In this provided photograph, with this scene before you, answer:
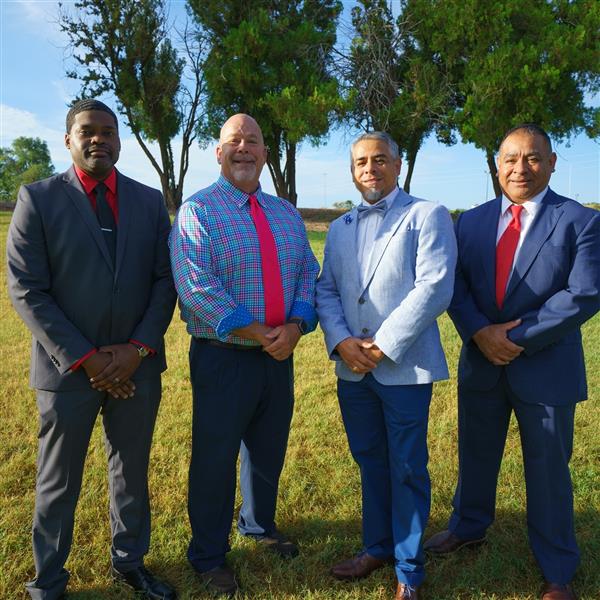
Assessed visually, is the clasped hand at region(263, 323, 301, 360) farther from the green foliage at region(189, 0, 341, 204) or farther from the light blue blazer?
the green foliage at region(189, 0, 341, 204)

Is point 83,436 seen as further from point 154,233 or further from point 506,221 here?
point 506,221

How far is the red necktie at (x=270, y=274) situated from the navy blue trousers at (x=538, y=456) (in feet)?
3.82

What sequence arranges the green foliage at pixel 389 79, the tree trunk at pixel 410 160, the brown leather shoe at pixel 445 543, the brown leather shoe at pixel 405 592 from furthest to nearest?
the tree trunk at pixel 410 160
the green foliage at pixel 389 79
the brown leather shoe at pixel 445 543
the brown leather shoe at pixel 405 592

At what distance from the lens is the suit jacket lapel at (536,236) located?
2887 millimetres

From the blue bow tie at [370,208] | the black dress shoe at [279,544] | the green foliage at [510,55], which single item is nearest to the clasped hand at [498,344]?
the blue bow tie at [370,208]

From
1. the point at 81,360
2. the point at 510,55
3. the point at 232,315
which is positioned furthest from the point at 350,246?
the point at 510,55

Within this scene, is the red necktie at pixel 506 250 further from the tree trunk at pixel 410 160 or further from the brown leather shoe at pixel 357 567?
the tree trunk at pixel 410 160

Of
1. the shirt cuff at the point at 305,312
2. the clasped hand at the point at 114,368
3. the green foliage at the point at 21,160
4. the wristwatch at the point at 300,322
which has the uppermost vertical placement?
the green foliage at the point at 21,160

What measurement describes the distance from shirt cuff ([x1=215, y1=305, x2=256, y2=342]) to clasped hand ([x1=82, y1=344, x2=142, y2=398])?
436mm

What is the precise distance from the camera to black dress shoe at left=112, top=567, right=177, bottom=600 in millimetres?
2953

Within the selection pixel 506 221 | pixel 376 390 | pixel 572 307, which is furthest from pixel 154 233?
pixel 572 307

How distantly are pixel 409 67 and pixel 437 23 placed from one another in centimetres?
174

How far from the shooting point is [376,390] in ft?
9.71

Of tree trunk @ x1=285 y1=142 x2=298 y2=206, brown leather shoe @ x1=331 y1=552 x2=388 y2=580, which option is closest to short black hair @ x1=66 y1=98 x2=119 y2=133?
brown leather shoe @ x1=331 y1=552 x2=388 y2=580
